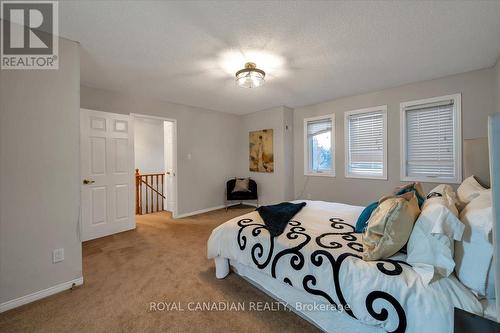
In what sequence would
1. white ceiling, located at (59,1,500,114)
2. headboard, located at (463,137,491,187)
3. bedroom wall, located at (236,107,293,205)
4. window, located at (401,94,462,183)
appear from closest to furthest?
white ceiling, located at (59,1,500,114), headboard, located at (463,137,491,187), window, located at (401,94,462,183), bedroom wall, located at (236,107,293,205)

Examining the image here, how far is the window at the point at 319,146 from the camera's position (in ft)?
14.0

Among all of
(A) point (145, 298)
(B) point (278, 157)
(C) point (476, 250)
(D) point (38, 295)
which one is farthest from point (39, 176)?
(B) point (278, 157)

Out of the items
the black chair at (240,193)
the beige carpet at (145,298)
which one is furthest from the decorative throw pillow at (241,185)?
the beige carpet at (145,298)

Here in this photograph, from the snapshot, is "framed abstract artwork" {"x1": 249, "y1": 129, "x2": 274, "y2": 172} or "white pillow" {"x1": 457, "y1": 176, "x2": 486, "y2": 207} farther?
"framed abstract artwork" {"x1": 249, "y1": 129, "x2": 274, "y2": 172}

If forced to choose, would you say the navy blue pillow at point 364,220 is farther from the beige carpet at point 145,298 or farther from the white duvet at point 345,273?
the beige carpet at point 145,298

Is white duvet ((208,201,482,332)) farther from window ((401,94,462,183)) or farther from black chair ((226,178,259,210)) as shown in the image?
black chair ((226,178,259,210))

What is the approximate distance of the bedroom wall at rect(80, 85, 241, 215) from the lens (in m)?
3.91

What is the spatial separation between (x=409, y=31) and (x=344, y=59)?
2.16ft

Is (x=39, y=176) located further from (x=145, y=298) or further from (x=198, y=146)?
(x=198, y=146)

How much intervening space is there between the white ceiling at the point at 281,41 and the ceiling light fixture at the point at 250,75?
0.10 meters

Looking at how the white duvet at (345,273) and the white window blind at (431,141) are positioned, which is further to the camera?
the white window blind at (431,141)

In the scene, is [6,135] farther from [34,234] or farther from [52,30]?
[52,30]

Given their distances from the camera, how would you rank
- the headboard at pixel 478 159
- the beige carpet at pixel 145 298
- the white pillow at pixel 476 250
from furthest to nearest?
the headboard at pixel 478 159 → the beige carpet at pixel 145 298 → the white pillow at pixel 476 250

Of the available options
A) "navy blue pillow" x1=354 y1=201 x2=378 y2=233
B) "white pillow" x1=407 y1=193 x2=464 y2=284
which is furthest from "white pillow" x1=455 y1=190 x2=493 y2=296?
Answer: "navy blue pillow" x1=354 y1=201 x2=378 y2=233
